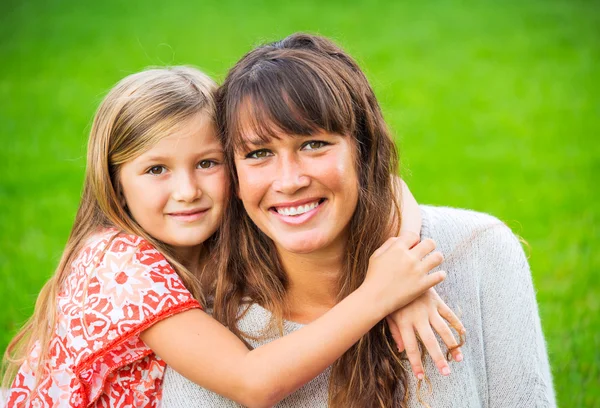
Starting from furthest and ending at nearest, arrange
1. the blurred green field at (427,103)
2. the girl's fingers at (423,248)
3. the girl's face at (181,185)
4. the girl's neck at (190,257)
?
the blurred green field at (427,103) < the girl's neck at (190,257) < the girl's face at (181,185) < the girl's fingers at (423,248)

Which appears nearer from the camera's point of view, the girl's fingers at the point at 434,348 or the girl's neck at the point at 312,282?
the girl's fingers at the point at 434,348

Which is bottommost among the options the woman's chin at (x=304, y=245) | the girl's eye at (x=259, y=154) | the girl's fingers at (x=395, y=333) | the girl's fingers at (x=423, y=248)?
the girl's fingers at (x=395, y=333)

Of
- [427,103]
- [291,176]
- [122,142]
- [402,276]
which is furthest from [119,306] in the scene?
[427,103]

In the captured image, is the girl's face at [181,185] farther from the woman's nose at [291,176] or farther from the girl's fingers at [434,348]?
the girl's fingers at [434,348]

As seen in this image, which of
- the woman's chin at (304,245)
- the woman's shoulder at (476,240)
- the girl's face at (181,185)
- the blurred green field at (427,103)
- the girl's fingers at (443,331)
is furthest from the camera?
the blurred green field at (427,103)

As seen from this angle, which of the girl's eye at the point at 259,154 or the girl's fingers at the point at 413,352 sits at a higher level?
the girl's eye at the point at 259,154

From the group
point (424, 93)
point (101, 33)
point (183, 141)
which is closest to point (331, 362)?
point (183, 141)

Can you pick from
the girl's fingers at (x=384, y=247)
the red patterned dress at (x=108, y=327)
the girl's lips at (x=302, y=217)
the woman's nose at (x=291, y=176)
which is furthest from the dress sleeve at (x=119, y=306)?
the girl's fingers at (x=384, y=247)

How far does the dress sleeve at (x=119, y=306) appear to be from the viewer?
314cm

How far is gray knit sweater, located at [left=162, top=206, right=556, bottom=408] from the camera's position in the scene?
9.91ft

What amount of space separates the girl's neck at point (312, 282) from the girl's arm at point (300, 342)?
278mm

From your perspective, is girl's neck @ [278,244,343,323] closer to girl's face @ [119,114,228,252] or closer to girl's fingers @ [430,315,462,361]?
girl's face @ [119,114,228,252]

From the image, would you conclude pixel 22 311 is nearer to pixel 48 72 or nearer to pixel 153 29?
pixel 48 72

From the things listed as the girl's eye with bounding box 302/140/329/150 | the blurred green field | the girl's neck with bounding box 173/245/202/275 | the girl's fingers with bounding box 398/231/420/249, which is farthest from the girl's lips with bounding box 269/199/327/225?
the girl's neck with bounding box 173/245/202/275
